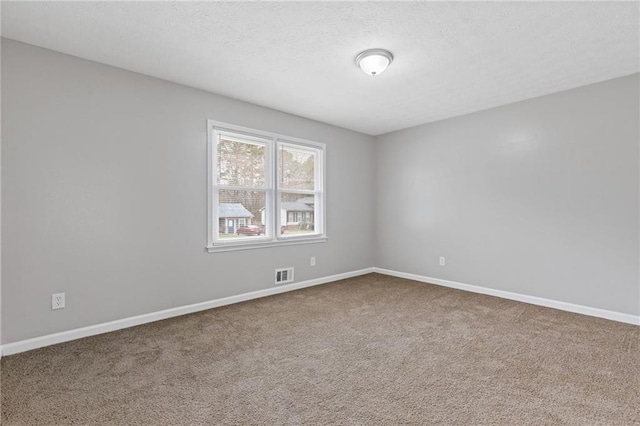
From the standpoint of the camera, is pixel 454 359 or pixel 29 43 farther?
pixel 29 43

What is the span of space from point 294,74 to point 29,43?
2.20 meters

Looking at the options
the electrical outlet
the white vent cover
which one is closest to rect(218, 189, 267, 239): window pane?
the white vent cover

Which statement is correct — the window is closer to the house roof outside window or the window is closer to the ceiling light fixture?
the house roof outside window

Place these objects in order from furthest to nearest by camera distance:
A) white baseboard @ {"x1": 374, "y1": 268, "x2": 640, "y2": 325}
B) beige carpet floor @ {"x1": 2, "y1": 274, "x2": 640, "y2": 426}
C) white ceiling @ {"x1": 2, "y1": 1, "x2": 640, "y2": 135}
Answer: white baseboard @ {"x1": 374, "y1": 268, "x2": 640, "y2": 325}, white ceiling @ {"x1": 2, "y1": 1, "x2": 640, "y2": 135}, beige carpet floor @ {"x1": 2, "y1": 274, "x2": 640, "y2": 426}

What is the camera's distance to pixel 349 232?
5180 mm

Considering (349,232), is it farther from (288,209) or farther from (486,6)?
(486,6)

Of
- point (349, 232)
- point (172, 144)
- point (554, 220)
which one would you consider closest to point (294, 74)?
point (172, 144)

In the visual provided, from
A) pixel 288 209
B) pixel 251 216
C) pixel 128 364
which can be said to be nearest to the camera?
pixel 128 364

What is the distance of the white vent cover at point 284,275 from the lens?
420 centimetres

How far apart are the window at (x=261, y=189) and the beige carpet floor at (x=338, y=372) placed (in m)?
1.04

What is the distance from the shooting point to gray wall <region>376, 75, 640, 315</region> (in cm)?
319

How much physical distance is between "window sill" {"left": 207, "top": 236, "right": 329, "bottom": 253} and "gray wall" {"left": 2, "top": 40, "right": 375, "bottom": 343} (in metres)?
0.09

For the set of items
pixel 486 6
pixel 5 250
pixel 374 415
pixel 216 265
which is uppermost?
pixel 486 6

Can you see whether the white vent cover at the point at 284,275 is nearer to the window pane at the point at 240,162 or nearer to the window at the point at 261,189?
the window at the point at 261,189
